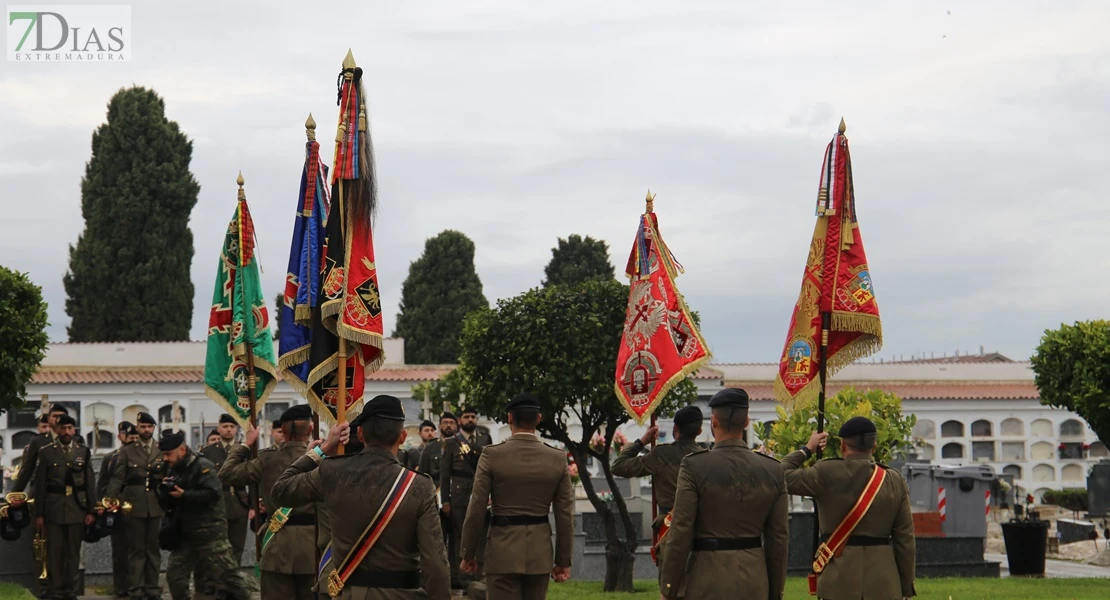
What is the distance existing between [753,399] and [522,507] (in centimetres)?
3029

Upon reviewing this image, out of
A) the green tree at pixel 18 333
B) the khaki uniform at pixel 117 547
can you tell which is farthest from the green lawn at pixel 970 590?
the green tree at pixel 18 333

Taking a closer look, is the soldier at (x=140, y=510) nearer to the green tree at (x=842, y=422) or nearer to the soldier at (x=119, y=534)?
the soldier at (x=119, y=534)

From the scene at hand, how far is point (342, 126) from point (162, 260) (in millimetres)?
36792

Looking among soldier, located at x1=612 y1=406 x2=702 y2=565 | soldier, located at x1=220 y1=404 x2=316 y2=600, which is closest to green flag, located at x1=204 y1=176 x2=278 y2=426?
soldier, located at x1=220 y1=404 x2=316 y2=600

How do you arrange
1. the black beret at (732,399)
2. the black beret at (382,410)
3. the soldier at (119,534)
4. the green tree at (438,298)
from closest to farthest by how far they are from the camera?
1. the black beret at (382,410)
2. the black beret at (732,399)
3. the soldier at (119,534)
4. the green tree at (438,298)

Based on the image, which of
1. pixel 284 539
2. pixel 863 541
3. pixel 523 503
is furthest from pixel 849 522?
pixel 284 539

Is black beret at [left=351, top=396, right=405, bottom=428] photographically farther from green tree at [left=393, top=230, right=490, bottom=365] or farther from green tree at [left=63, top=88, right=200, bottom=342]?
green tree at [left=393, top=230, right=490, bottom=365]

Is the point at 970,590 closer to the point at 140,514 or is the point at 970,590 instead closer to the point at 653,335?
the point at 653,335

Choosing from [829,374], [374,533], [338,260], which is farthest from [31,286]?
[374,533]

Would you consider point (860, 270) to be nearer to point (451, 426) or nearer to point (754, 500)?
point (754, 500)

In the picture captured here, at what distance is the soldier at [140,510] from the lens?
13.8m

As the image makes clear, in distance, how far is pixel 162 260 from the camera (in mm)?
44344

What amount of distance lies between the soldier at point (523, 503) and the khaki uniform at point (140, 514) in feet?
19.3

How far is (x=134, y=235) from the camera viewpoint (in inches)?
1763
